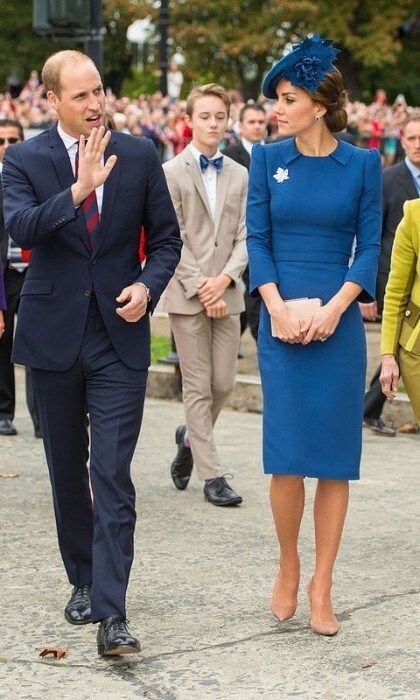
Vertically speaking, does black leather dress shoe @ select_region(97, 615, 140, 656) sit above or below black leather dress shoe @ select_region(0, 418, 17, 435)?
above

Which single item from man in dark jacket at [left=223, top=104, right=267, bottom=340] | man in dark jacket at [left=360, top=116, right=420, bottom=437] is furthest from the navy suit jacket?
man in dark jacket at [left=223, top=104, right=267, bottom=340]

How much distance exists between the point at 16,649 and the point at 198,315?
2939 mm

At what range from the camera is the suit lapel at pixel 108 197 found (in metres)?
5.28

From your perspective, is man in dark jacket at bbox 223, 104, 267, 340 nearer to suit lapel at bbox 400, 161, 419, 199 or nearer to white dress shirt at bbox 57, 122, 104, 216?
suit lapel at bbox 400, 161, 419, 199

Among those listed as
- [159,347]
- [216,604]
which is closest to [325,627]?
[216,604]

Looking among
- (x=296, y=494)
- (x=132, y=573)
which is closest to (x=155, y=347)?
(x=132, y=573)

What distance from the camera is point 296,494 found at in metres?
5.60

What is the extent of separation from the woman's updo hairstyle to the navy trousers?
1104 millimetres

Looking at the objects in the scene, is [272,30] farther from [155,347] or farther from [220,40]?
[155,347]

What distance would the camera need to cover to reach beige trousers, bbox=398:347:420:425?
5.86 meters

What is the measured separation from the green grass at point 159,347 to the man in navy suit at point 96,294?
7216mm

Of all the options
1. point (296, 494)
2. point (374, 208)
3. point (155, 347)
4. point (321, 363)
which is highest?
point (374, 208)

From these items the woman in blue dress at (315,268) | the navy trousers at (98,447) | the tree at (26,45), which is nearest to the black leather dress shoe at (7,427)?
the navy trousers at (98,447)

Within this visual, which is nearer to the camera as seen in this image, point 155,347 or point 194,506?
point 194,506
